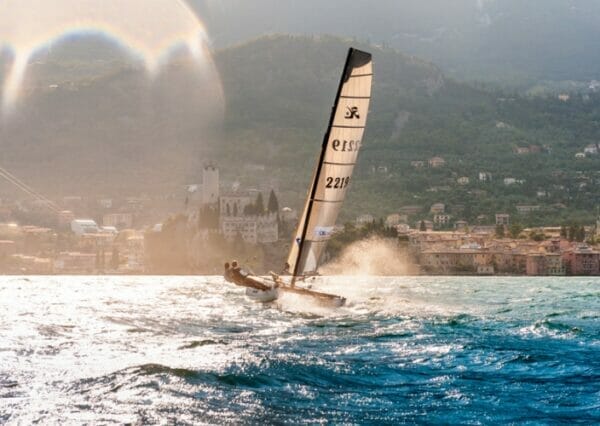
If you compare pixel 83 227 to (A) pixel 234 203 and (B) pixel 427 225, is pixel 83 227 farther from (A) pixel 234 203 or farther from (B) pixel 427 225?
(B) pixel 427 225

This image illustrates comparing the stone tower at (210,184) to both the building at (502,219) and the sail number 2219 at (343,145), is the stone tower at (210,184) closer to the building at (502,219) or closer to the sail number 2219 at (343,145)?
the building at (502,219)

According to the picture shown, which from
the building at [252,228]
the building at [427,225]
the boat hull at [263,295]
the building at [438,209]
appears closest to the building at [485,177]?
the building at [438,209]

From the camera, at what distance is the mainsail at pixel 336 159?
34.6 m

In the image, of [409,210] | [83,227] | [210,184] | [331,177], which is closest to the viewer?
A: [331,177]

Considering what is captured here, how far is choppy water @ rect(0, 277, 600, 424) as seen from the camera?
13516 mm

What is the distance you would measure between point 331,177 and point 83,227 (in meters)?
145

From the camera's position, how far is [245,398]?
14562 millimetres

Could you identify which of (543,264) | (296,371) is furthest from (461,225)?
(296,371)

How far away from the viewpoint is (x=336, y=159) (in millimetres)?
→ 35781

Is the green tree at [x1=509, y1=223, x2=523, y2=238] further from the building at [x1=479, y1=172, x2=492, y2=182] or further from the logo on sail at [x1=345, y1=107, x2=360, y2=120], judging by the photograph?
the logo on sail at [x1=345, y1=107, x2=360, y2=120]

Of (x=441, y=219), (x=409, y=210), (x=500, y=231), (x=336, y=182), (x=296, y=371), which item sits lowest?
(x=296, y=371)

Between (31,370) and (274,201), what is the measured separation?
132m

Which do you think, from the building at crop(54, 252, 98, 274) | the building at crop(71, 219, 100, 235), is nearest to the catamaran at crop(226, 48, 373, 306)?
the building at crop(54, 252, 98, 274)

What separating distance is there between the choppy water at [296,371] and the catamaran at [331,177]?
783cm
